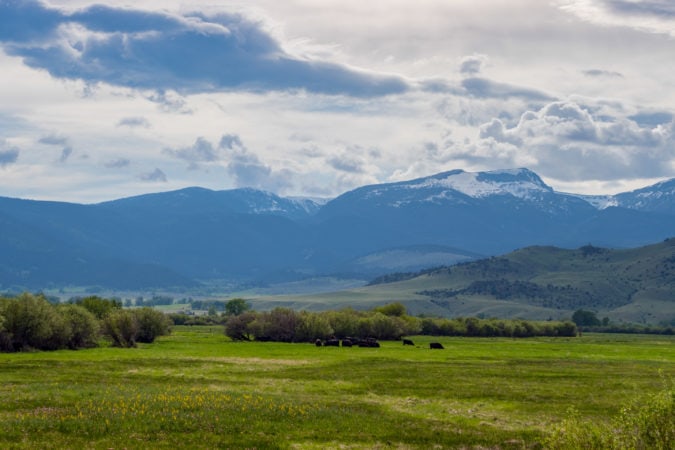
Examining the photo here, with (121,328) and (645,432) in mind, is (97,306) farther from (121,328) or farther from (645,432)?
(645,432)

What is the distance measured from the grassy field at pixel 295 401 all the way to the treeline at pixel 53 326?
35.8 ft

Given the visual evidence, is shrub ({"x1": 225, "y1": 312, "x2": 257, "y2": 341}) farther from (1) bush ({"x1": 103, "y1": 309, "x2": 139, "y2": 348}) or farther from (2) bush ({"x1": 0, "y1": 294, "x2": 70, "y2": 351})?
(2) bush ({"x1": 0, "y1": 294, "x2": 70, "y2": 351})

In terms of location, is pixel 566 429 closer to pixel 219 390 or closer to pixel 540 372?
pixel 219 390

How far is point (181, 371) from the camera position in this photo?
68125 millimetres

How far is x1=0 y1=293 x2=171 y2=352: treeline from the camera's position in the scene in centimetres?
9244

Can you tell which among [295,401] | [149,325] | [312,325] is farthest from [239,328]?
[295,401]

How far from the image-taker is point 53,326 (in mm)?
97000

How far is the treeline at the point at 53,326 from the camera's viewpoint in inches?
3639

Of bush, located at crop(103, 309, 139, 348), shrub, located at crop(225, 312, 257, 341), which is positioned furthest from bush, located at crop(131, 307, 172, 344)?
shrub, located at crop(225, 312, 257, 341)

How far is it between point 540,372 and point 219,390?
3516 cm

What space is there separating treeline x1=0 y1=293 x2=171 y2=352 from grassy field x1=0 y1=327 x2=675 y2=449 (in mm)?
10904

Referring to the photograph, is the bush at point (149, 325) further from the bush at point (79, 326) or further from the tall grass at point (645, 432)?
the tall grass at point (645, 432)

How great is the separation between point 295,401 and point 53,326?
59.7m

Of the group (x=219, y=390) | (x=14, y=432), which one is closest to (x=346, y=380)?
(x=219, y=390)
